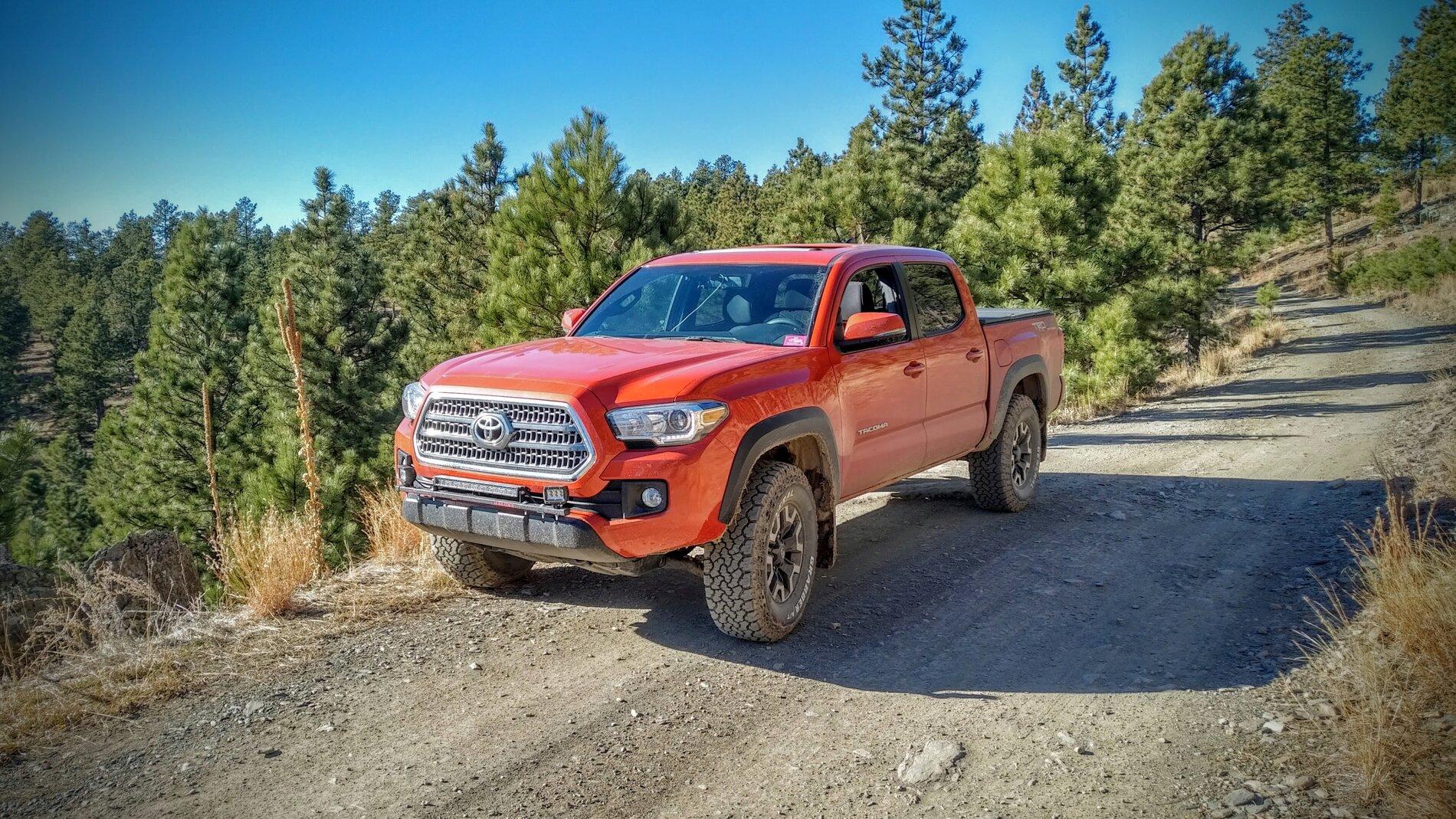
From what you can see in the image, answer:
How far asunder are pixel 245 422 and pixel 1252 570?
3322 centimetres

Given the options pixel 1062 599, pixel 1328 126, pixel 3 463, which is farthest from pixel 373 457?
pixel 1328 126

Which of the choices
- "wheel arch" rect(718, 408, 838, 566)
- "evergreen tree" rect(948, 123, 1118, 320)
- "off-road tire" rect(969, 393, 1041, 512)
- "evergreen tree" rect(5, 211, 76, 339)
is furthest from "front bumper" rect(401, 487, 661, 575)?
"evergreen tree" rect(5, 211, 76, 339)

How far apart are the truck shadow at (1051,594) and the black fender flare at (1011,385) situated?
30.1 inches

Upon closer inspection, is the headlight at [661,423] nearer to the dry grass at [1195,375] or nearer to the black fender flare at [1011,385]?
the black fender flare at [1011,385]

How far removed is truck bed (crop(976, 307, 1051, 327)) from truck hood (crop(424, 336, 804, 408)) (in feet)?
9.33

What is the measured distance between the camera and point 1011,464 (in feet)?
25.0

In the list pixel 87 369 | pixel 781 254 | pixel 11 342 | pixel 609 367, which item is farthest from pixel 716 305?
pixel 11 342

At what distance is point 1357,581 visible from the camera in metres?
5.68

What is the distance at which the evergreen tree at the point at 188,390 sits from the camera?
32188mm

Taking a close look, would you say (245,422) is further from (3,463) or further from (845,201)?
(845,201)

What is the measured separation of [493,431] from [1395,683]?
166 inches

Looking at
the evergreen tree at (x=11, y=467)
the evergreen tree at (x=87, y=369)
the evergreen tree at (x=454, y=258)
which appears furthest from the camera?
the evergreen tree at (x=87, y=369)

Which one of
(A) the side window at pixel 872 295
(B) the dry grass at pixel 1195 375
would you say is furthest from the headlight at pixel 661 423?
(B) the dry grass at pixel 1195 375

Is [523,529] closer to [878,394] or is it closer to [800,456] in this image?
[800,456]
